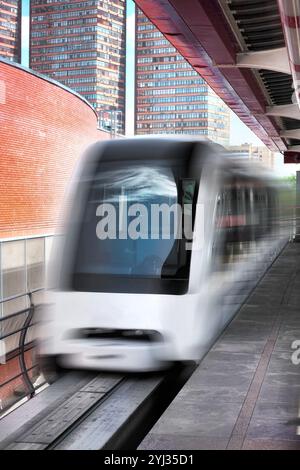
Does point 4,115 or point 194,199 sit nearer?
point 194,199

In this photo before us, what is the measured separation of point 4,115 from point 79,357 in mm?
14643

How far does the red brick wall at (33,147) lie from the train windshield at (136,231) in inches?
517

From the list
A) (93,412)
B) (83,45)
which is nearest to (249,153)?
(93,412)

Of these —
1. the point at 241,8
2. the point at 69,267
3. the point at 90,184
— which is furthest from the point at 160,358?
the point at 241,8

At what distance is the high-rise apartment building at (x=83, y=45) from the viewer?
28188 millimetres

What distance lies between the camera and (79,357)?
264 inches

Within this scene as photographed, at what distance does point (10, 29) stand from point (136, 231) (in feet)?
92.2

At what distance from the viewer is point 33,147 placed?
2212 cm

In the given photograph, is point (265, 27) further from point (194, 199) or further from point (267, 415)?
point (267, 415)

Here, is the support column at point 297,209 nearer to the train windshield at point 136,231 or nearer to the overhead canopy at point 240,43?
the overhead canopy at point 240,43

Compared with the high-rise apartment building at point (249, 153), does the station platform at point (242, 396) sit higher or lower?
lower

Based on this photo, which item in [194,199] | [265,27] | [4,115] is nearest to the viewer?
[194,199]

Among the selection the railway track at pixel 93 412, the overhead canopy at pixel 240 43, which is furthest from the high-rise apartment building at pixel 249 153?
the railway track at pixel 93 412

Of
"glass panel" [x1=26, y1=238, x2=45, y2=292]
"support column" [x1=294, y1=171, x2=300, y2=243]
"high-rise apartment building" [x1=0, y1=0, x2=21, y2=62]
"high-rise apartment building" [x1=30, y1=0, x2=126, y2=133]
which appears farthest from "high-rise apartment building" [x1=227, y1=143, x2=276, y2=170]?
"high-rise apartment building" [x1=0, y1=0, x2=21, y2=62]
